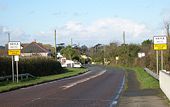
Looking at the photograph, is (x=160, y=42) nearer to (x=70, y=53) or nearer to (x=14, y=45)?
(x=14, y=45)

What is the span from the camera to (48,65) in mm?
62375

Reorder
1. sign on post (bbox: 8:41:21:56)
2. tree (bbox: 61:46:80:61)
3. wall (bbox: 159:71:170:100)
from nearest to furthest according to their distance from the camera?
1. wall (bbox: 159:71:170:100)
2. sign on post (bbox: 8:41:21:56)
3. tree (bbox: 61:46:80:61)

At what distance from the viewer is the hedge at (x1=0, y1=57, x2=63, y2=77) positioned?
45.3 metres

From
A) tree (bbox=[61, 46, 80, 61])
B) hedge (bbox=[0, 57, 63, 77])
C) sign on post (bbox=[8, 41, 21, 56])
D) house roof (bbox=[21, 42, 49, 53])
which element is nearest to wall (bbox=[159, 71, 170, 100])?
sign on post (bbox=[8, 41, 21, 56])

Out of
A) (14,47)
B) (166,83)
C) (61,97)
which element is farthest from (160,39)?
(14,47)

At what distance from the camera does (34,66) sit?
182 ft

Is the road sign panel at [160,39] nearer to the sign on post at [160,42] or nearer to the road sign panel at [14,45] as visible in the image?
the sign on post at [160,42]

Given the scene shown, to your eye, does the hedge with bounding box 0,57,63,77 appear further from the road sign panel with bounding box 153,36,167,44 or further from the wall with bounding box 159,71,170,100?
the wall with bounding box 159,71,170,100

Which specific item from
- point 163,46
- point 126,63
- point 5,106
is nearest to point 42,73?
point 163,46

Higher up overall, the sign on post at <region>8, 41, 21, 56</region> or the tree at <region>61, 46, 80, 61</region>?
the tree at <region>61, 46, 80, 61</region>

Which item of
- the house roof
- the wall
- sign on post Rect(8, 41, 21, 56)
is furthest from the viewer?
the house roof

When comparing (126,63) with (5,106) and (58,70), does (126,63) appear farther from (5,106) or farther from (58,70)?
(5,106)

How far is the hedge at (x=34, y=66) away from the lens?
4528cm

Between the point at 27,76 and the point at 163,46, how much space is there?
66.7 feet
